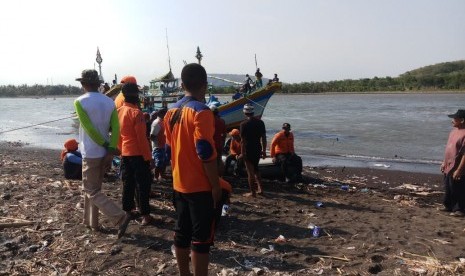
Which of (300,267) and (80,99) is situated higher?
(80,99)

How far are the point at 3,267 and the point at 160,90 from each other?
722 inches

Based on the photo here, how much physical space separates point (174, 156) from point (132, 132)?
2.24 m

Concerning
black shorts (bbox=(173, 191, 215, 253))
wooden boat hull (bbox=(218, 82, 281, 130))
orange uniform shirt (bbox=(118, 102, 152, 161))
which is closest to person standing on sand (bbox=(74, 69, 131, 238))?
orange uniform shirt (bbox=(118, 102, 152, 161))

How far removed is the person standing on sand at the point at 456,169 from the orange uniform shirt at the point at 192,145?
507 cm

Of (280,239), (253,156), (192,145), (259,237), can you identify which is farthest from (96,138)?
(253,156)

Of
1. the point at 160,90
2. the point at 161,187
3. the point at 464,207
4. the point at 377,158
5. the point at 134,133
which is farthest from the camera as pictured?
the point at 160,90

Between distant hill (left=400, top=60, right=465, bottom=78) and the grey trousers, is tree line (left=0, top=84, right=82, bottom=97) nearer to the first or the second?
distant hill (left=400, top=60, right=465, bottom=78)

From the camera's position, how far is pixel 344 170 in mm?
13047

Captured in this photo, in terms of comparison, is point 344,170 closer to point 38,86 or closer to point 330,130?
point 330,130

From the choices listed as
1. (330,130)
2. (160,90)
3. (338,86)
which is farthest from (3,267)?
(338,86)

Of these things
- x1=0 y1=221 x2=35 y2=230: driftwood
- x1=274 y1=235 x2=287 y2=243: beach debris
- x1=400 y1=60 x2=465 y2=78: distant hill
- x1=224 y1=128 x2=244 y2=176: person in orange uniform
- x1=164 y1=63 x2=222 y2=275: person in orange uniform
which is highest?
x1=400 y1=60 x2=465 y2=78: distant hill

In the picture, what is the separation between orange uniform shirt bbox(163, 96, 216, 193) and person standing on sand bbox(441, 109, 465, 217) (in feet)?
16.6

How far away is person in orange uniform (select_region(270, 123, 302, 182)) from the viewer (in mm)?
9789

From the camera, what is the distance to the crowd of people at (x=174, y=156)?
3648 millimetres
